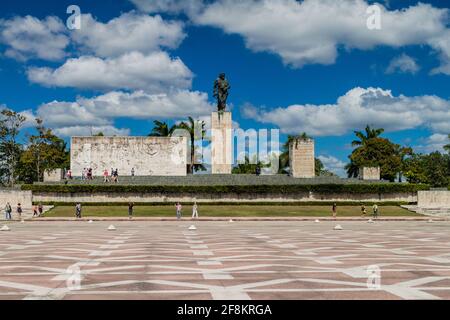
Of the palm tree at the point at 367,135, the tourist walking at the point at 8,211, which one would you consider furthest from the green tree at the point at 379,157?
the tourist walking at the point at 8,211

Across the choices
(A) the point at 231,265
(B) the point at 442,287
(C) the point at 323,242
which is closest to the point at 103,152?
(C) the point at 323,242

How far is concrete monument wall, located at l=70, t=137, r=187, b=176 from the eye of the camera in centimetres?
5312

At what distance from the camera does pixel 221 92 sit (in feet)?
167

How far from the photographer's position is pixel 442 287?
8242 millimetres

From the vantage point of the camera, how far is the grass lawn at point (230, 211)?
37.4 m

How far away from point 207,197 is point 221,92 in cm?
1146

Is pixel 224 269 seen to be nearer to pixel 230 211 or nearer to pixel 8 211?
pixel 8 211

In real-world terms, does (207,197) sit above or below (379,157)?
below

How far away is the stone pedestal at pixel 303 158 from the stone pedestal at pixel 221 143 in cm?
592

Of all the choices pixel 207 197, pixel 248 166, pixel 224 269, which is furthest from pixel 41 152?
pixel 224 269

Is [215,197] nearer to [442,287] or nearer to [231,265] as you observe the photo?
[231,265]

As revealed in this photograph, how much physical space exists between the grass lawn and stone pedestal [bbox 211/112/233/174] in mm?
8537

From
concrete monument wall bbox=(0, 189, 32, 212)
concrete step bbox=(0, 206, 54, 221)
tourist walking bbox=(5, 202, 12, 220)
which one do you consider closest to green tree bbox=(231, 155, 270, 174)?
concrete monument wall bbox=(0, 189, 32, 212)
